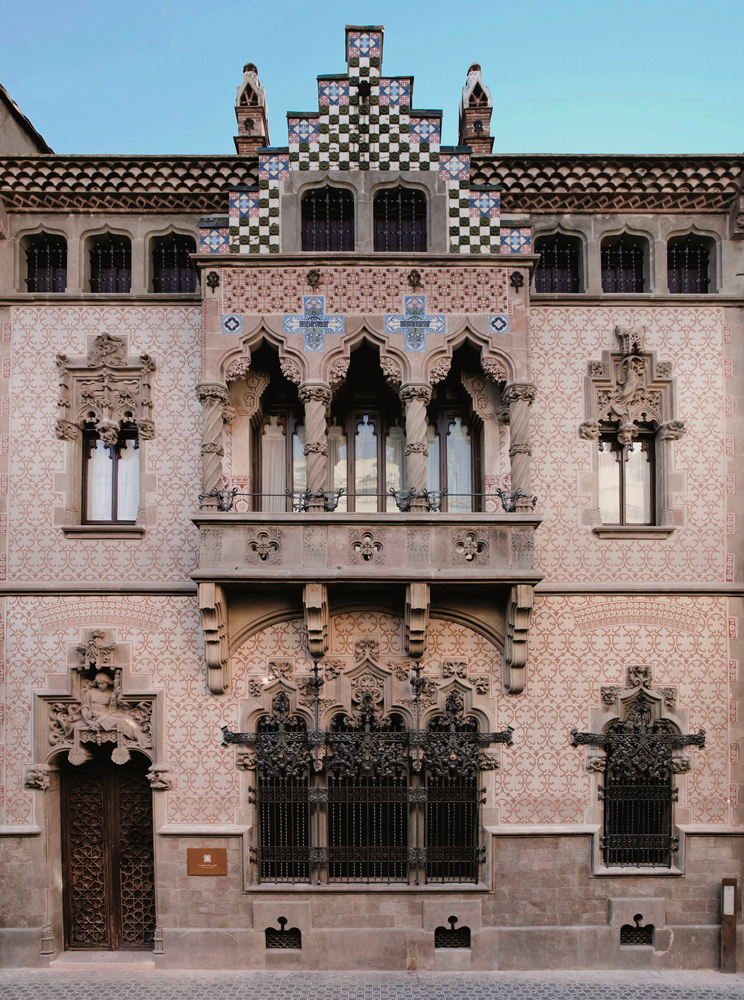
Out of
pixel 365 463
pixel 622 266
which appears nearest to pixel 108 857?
pixel 365 463

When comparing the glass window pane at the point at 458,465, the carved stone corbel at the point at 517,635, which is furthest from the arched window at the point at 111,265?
the carved stone corbel at the point at 517,635

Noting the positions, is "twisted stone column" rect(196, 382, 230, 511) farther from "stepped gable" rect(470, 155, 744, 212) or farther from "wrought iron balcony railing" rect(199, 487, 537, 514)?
"stepped gable" rect(470, 155, 744, 212)

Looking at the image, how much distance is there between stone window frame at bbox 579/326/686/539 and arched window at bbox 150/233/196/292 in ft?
21.2

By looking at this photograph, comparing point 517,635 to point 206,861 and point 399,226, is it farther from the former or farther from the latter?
point 399,226

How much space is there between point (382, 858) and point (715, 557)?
21.5 ft

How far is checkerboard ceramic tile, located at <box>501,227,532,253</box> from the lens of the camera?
1085 centimetres

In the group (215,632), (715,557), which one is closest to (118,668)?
(215,632)

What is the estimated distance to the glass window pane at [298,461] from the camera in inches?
455

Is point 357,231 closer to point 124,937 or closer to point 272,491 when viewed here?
point 272,491

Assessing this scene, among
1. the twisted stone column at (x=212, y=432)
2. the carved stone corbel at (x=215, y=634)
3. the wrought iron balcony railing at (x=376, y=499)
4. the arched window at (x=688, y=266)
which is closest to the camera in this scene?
the carved stone corbel at (x=215, y=634)

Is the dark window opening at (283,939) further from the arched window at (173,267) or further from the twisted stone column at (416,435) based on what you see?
the arched window at (173,267)

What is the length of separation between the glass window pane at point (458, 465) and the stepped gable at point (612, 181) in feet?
11.5

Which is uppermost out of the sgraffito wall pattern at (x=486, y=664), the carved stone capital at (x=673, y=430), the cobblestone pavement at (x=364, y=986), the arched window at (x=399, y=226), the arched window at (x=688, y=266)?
the arched window at (x=399, y=226)

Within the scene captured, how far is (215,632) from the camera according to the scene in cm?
1049
